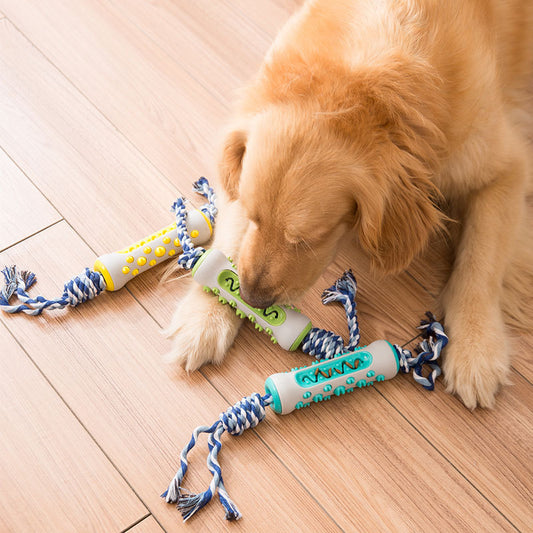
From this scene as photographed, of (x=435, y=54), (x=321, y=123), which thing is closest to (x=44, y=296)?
(x=321, y=123)

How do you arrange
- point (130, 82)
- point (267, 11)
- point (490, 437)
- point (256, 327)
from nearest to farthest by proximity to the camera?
point (490, 437) < point (256, 327) < point (130, 82) < point (267, 11)

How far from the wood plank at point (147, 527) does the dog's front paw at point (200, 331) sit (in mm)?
408

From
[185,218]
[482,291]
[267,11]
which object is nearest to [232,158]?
[185,218]

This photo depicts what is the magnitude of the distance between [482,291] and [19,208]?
4.90 feet

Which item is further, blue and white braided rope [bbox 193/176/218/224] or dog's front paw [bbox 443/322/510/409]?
blue and white braided rope [bbox 193/176/218/224]

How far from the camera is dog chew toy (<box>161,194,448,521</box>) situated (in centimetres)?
152

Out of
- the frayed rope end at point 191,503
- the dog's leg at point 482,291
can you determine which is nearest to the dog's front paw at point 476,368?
the dog's leg at point 482,291

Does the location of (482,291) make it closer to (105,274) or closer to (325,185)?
(325,185)

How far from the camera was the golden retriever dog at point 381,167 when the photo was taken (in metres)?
1.44

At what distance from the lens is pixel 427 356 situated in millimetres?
1748

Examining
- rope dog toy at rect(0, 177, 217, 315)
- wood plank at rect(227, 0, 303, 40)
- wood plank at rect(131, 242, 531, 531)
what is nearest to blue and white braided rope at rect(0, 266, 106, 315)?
rope dog toy at rect(0, 177, 217, 315)

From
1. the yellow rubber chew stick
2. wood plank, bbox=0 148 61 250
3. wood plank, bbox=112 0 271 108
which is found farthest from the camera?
wood plank, bbox=112 0 271 108

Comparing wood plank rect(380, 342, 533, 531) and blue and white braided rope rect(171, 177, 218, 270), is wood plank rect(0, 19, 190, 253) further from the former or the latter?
wood plank rect(380, 342, 533, 531)

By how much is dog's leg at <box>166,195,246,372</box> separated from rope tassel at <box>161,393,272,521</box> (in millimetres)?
182
